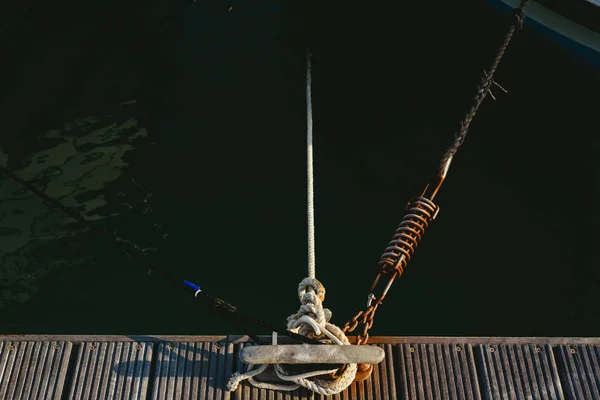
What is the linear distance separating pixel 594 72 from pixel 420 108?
4.54 ft

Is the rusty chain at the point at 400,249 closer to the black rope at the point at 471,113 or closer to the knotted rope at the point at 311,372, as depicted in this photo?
the black rope at the point at 471,113

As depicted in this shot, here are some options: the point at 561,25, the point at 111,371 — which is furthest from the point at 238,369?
the point at 561,25

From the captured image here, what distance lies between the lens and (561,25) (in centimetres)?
426

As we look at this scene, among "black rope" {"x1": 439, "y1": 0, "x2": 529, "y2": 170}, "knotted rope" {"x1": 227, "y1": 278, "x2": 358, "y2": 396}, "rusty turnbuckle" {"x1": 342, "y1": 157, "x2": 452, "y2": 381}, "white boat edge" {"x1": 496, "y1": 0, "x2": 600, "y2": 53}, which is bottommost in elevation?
"knotted rope" {"x1": 227, "y1": 278, "x2": 358, "y2": 396}

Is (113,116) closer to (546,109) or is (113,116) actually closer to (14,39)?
(14,39)

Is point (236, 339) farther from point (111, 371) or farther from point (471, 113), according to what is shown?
point (471, 113)

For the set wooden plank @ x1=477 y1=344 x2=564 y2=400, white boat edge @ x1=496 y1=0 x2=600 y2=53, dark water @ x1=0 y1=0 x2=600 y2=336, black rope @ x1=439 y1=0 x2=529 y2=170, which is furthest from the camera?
dark water @ x1=0 y1=0 x2=600 y2=336

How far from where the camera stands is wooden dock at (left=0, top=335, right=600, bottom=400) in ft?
9.16

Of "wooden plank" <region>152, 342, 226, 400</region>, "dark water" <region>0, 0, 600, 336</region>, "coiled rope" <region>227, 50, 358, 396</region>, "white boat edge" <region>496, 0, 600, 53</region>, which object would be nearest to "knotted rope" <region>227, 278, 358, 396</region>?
"coiled rope" <region>227, 50, 358, 396</region>

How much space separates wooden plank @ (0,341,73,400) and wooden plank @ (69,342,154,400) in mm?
71

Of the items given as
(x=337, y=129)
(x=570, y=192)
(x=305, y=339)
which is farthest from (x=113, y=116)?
(x=570, y=192)

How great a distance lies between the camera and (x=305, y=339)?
2785mm

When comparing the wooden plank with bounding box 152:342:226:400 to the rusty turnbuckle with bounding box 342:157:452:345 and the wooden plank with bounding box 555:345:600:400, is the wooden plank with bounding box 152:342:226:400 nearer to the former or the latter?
the rusty turnbuckle with bounding box 342:157:452:345

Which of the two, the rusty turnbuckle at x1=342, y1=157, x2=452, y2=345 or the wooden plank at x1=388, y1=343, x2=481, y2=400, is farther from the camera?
the rusty turnbuckle at x1=342, y1=157, x2=452, y2=345
